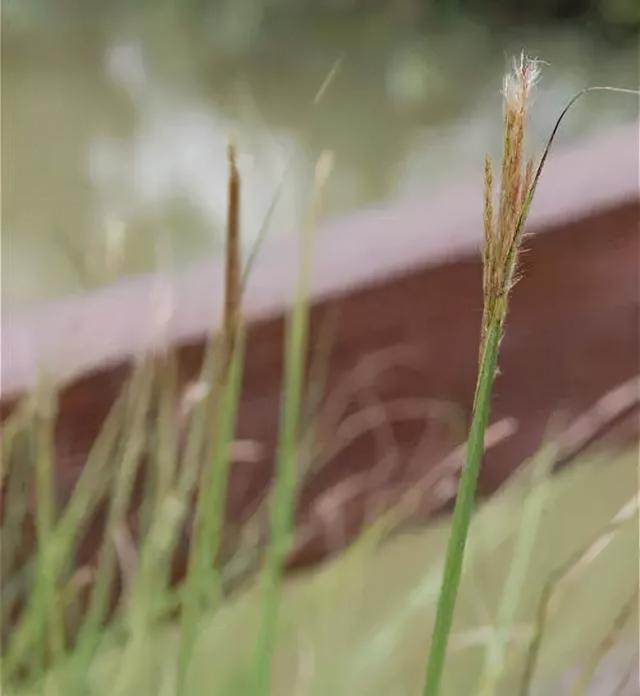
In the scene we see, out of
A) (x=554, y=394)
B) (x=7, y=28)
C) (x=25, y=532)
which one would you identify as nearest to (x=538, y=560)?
(x=554, y=394)

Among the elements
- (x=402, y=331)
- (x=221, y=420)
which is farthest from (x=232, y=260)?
(x=402, y=331)

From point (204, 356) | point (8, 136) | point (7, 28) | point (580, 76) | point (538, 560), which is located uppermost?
point (7, 28)

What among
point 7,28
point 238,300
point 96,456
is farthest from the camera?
point 7,28

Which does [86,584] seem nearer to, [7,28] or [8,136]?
[8,136]

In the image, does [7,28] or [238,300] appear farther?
[7,28]

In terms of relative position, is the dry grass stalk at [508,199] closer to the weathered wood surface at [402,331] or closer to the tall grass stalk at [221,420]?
the tall grass stalk at [221,420]

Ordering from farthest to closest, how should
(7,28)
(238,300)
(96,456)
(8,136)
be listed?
(7,28) → (8,136) → (96,456) → (238,300)

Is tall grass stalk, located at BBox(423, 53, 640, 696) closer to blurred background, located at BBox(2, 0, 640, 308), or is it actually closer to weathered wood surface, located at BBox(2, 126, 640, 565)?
weathered wood surface, located at BBox(2, 126, 640, 565)
